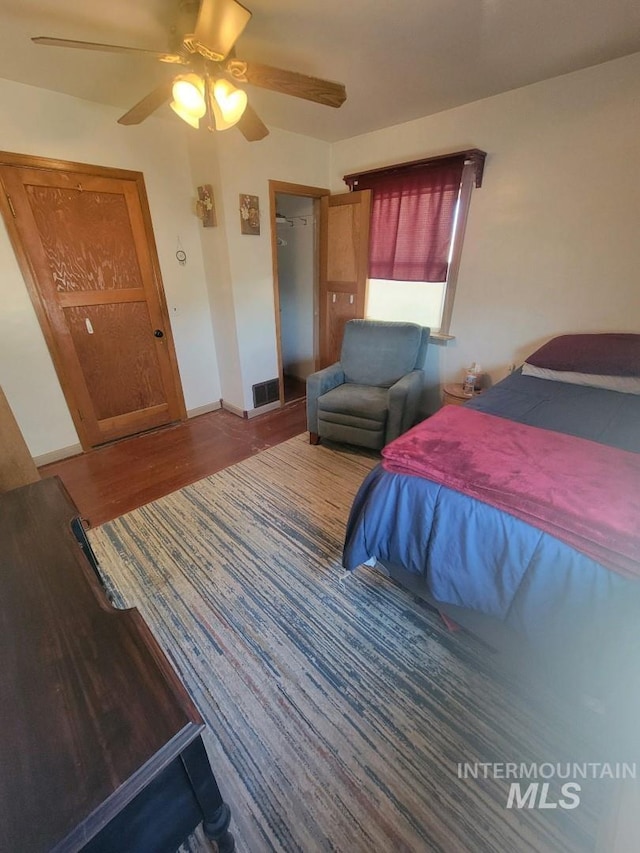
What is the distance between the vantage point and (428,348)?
3.19 m

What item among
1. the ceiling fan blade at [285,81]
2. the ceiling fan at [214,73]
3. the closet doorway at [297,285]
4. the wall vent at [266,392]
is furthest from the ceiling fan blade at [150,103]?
the wall vent at [266,392]

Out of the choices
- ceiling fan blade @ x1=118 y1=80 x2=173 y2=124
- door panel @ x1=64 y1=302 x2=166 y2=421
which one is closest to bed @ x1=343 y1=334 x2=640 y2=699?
ceiling fan blade @ x1=118 y1=80 x2=173 y2=124

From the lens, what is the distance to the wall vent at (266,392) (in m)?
3.49

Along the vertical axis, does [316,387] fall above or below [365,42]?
below

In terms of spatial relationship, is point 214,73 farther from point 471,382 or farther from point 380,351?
point 471,382

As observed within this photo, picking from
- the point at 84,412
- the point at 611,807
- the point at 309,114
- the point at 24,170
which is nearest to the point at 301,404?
the point at 84,412

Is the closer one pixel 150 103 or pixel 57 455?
pixel 150 103

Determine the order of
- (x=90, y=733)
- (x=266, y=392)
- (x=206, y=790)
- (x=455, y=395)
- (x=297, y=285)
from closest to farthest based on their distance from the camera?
1. (x=90, y=733)
2. (x=206, y=790)
3. (x=455, y=395)
4. (x=266, y=392)
5. (x=297, y=285)

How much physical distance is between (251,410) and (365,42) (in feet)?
8.73

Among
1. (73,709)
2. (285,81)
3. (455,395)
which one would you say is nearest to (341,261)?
(455,395)

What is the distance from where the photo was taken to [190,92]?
1.46 metres

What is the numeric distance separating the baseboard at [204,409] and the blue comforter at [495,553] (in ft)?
8.12

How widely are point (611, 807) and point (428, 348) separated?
2854mm

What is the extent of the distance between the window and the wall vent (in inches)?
50.9
